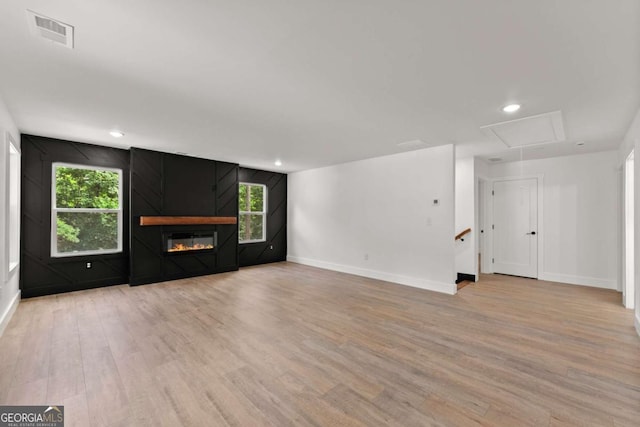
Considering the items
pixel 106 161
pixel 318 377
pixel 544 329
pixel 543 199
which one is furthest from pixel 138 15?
pixel 543 199

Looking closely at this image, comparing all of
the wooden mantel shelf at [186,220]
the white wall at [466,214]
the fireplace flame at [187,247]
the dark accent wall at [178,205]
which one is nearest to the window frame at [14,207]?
the dark accent wall at [178,205]

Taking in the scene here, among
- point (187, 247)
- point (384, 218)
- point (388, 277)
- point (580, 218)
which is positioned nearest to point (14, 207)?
point (187, 247)

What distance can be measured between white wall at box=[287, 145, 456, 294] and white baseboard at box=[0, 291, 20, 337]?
525 cm

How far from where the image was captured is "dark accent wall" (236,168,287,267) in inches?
283

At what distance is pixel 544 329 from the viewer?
3199 millimetres

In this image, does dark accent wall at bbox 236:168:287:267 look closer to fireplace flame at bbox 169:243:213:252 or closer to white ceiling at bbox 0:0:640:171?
fireplace flame at bbox 169:243:213:252

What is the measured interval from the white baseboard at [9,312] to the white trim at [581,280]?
8.43 metres

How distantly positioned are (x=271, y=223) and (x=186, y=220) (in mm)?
2462

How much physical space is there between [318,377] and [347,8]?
258 cm

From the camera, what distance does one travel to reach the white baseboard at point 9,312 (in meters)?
3.05

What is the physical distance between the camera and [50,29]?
1.81 metres

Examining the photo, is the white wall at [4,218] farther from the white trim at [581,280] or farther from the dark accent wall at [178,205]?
the white trim at [581,280]

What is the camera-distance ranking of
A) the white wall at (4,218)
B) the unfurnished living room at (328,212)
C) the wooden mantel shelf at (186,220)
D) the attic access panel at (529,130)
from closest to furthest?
the unfurnished living room at (328,212), the white wall at (4,218), the attic access panel at (529,130), the wooden mantel shelf at (186,220)

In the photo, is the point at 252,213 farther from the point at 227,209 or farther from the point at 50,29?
the point at 50,29
